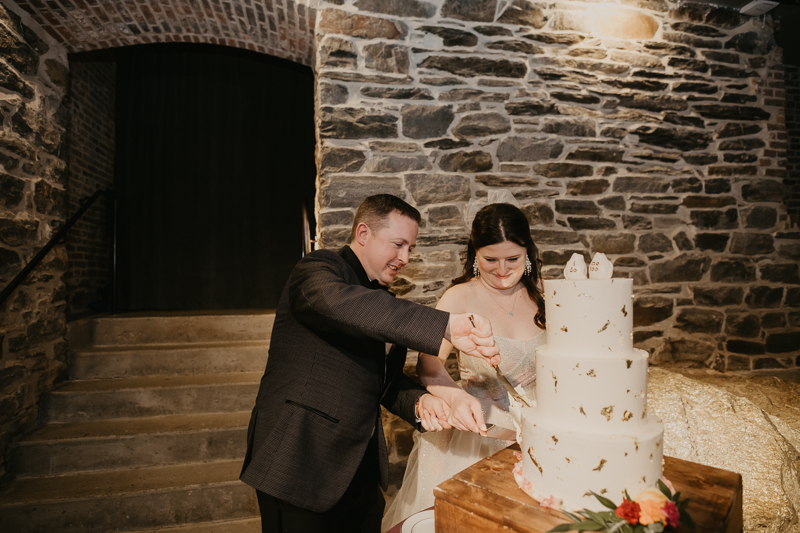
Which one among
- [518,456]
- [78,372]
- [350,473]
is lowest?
[78,372]

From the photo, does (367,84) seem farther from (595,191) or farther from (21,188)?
(21,188)

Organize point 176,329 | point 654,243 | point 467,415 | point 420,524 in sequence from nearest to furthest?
point 420,524 < point 467,415 < point 654,243 < point 176,329

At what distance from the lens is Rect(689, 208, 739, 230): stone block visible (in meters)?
3.54

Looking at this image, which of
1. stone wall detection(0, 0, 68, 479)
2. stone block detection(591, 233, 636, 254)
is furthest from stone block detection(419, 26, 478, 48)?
stone wall detection(0, 0, 68, 479)

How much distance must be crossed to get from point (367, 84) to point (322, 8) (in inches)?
24.5

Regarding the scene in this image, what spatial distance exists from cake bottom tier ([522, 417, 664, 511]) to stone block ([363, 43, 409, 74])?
9.49ft

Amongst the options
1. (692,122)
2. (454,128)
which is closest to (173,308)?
(454,128)

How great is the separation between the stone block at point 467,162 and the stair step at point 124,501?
269 cm

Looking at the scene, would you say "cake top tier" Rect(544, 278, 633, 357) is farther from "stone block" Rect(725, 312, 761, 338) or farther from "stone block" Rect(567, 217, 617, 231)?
"stone block" Rect(725, 312, 761, 338)

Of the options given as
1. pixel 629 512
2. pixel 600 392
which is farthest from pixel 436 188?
pixel 629 512

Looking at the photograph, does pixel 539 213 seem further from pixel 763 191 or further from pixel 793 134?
pixel 793 134

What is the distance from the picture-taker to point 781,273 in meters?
3.62

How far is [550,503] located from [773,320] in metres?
3.96

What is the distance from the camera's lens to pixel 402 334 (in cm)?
111
